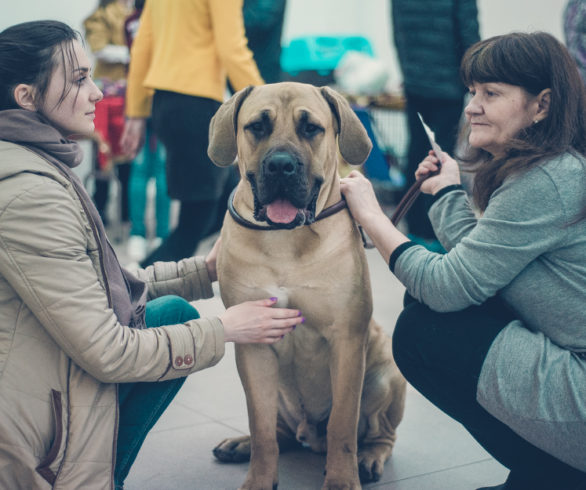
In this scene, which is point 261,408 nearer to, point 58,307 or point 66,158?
point 58,307

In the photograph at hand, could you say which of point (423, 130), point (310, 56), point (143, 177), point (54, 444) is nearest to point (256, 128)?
point (54, 444)

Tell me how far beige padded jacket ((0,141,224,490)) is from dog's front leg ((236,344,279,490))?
0.42 meters

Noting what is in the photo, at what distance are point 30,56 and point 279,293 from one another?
0.84m

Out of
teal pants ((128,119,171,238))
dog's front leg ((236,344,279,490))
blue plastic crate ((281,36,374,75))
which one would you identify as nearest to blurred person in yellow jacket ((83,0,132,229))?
teal pants ((128,119,171,238))

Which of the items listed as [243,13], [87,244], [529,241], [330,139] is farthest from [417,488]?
[243,13]

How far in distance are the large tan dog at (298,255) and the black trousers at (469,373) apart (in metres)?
0.16

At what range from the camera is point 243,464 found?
2.27 meters

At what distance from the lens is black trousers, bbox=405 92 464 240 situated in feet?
13.6

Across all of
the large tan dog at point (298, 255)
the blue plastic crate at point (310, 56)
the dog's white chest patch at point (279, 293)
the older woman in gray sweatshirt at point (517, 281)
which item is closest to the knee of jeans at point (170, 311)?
the large tan dog at point (298, 255)

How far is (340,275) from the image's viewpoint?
197 centimetres

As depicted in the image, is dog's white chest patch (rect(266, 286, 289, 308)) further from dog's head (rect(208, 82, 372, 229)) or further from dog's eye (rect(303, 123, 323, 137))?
dog's eye (rect(303, 123, 323, 137))

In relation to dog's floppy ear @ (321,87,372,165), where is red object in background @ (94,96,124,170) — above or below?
below

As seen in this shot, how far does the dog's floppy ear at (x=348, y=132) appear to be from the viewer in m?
2.04

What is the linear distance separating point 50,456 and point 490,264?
1.06 m
